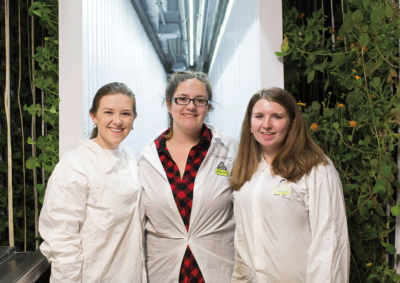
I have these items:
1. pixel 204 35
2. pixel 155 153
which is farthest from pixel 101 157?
pixel 204 35

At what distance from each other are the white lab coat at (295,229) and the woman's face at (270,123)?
0.15m

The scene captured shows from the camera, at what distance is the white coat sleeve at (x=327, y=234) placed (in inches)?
50.1

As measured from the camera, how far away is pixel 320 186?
1.31 metres

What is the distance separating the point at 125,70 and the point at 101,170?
48.3 inches

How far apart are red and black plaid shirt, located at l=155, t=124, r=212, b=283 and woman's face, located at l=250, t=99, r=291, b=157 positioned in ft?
1.19

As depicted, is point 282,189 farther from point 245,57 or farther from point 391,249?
point 245,57

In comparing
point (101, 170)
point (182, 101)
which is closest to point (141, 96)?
point (182, 101)

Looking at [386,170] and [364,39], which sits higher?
[364,39]

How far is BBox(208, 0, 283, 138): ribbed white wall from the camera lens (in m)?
1.87

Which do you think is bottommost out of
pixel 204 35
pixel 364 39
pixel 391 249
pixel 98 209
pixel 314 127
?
pixel 391 249

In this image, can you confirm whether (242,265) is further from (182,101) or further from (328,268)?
(182,101)

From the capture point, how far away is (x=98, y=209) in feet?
4.70

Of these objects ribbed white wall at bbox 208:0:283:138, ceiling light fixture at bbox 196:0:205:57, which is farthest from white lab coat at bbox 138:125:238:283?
ceiling light fixture at bbox 196:0:205:57

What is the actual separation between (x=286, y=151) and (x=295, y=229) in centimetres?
34
